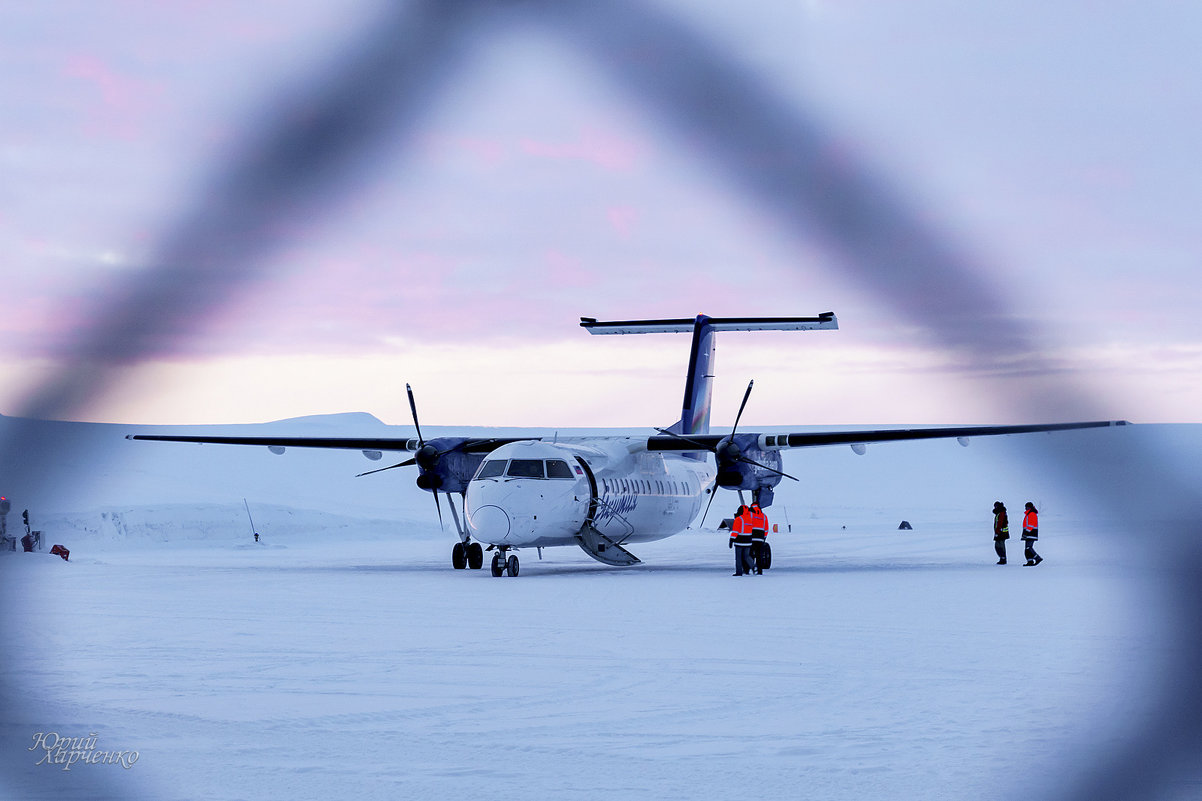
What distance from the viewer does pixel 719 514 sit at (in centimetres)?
7294

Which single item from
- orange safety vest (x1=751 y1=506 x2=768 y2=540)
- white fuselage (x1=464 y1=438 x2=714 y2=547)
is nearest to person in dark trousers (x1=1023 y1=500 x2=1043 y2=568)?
orange safety vest (x1=751 y1=506 x2=768 y2=540)

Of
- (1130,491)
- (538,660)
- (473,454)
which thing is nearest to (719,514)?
(473,454)

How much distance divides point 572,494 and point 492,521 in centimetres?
252

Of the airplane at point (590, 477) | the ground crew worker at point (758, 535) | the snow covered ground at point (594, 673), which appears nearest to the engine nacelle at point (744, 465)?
the airplane at point (590, 477)

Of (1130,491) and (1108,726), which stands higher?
(1130,491)

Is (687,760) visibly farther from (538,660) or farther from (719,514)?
(719,514)

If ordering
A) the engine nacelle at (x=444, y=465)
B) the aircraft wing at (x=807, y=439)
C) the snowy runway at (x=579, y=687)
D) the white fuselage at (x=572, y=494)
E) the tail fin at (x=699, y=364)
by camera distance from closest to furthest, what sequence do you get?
the snowy runway at (x=579, y=687), the white fuselage at (x=572, y=494), the aircraft wing at (x=807, y=439), the engine nacelle at (x=444, y=465), the tail fin at (x=699, y=364)

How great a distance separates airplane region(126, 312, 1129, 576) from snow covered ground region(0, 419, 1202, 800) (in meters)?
1.59

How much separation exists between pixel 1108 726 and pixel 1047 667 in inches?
122

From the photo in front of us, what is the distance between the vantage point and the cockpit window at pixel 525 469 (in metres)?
25.3

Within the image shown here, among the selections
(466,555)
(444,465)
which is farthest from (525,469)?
(444,465)

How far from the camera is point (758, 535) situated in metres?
25.9

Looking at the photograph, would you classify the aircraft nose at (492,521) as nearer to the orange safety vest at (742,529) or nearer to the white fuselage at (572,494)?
the white fuselage at (572,494)

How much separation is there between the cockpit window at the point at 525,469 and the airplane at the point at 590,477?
25 millimetres
